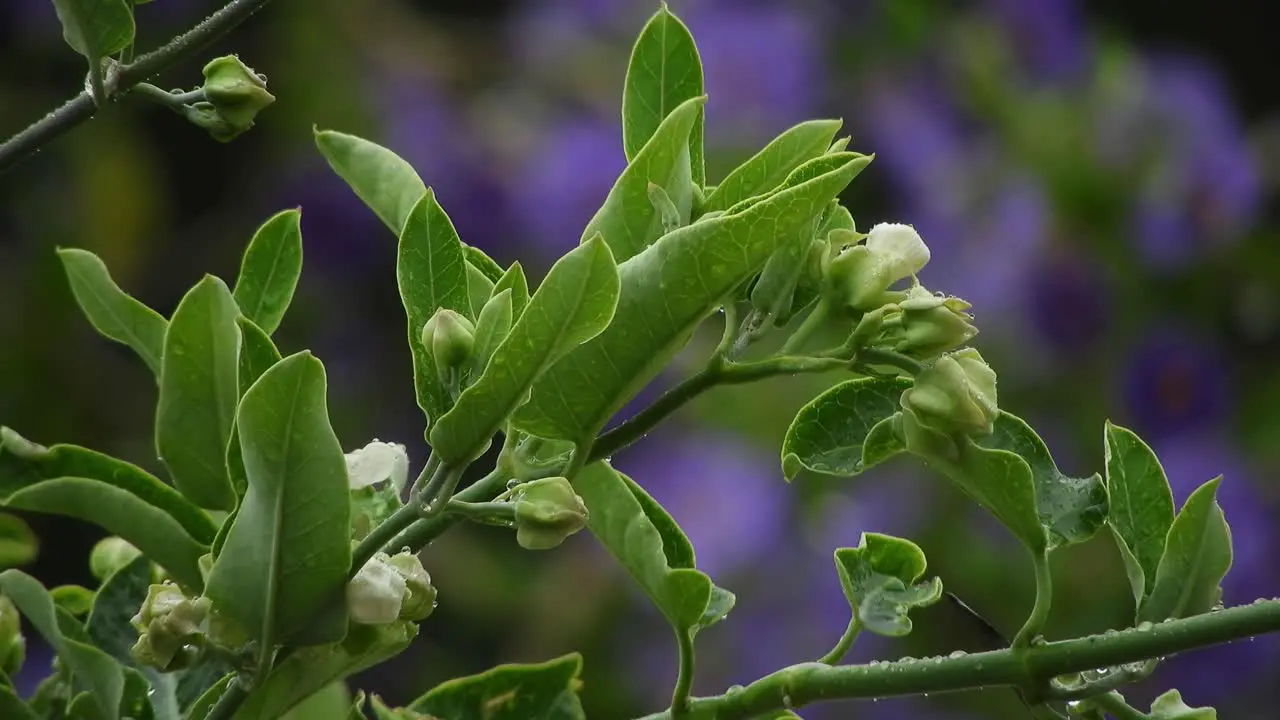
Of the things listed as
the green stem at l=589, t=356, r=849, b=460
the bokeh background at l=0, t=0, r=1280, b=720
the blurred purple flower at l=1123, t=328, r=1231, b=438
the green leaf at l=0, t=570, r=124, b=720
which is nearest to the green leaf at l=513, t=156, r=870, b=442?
the green stem at l=589, t=356, r=849, b=460

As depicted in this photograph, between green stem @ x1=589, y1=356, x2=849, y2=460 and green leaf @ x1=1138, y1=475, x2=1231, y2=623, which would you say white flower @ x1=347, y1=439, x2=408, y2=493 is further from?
green leaf @ x1=1138, y1=475, x2=1231, y2=623

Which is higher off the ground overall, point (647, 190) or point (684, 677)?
point (647, 190)

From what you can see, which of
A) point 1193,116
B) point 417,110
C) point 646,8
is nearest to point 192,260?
point 417,110

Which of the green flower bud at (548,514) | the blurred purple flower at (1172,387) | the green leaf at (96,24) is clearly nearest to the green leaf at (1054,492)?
the green flower bud at (548,514)

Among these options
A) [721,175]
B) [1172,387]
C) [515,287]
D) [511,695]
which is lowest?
[1172,387]

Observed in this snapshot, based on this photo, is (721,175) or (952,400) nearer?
(952,400)

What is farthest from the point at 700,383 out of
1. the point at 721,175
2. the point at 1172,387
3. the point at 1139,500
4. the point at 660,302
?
the point at 1172,387

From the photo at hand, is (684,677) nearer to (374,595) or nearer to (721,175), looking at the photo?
(374,595)

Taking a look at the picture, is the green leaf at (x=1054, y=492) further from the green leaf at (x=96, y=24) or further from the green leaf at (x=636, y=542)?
the green leaf at (x=96, y=24)
